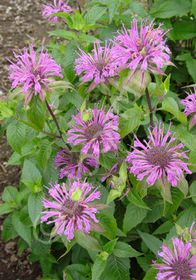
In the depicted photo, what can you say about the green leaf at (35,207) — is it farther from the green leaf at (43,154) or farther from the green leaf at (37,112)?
the green leaf at (37,112)

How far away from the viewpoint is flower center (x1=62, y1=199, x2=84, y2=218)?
0.83 m

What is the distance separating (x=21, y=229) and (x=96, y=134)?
72 centimetres

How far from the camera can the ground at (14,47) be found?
181 centimetres

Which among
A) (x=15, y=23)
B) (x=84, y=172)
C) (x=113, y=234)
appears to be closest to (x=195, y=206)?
(x=113, y=234)

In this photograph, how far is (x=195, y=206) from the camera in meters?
1.03

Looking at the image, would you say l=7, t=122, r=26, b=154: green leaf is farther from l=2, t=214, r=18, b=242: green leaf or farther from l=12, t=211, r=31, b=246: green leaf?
l=2, t=214, r=18, b=242: green leaf

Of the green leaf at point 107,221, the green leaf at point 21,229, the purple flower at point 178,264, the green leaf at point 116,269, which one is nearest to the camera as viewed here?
the purple flower at point 178,264

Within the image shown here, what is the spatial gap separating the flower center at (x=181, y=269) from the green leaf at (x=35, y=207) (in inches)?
21.8

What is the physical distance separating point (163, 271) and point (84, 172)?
45cm

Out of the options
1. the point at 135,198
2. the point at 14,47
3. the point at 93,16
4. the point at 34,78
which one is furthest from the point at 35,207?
the point at 14,47

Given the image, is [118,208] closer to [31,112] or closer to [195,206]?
[195,206]

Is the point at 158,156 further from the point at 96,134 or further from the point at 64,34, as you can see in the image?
the point at 64,34

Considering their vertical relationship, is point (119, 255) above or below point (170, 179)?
below

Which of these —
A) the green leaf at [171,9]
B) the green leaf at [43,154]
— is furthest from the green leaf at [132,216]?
the green leaf at [171,9]
